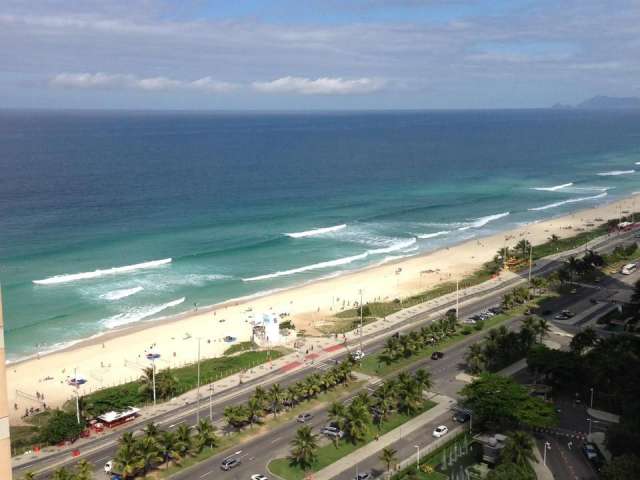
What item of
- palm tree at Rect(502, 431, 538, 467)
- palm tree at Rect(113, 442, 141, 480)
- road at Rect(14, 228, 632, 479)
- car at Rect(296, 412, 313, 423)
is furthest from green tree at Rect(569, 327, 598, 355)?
palm tree at Rect(113, 442, 141, 480)

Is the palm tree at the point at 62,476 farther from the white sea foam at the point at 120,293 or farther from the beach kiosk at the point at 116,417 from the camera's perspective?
the white sea foam at the point at 120,293

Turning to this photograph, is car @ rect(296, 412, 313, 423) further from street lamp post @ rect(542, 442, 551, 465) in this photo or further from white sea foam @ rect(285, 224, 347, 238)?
white sea foam @ rect(285, 224, 347, 238)

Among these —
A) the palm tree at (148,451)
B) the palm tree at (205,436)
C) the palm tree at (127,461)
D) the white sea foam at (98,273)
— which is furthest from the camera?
the white sea foam at (98,273)

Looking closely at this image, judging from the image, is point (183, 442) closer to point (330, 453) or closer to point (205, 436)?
point (205, 436)

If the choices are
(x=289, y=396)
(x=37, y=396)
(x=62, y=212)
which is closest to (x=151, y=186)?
(x=62, y=212)

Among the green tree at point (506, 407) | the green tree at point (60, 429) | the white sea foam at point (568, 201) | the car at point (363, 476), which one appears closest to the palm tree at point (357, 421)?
the car at point (363, 476)

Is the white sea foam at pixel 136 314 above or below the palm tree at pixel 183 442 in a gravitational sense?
below
